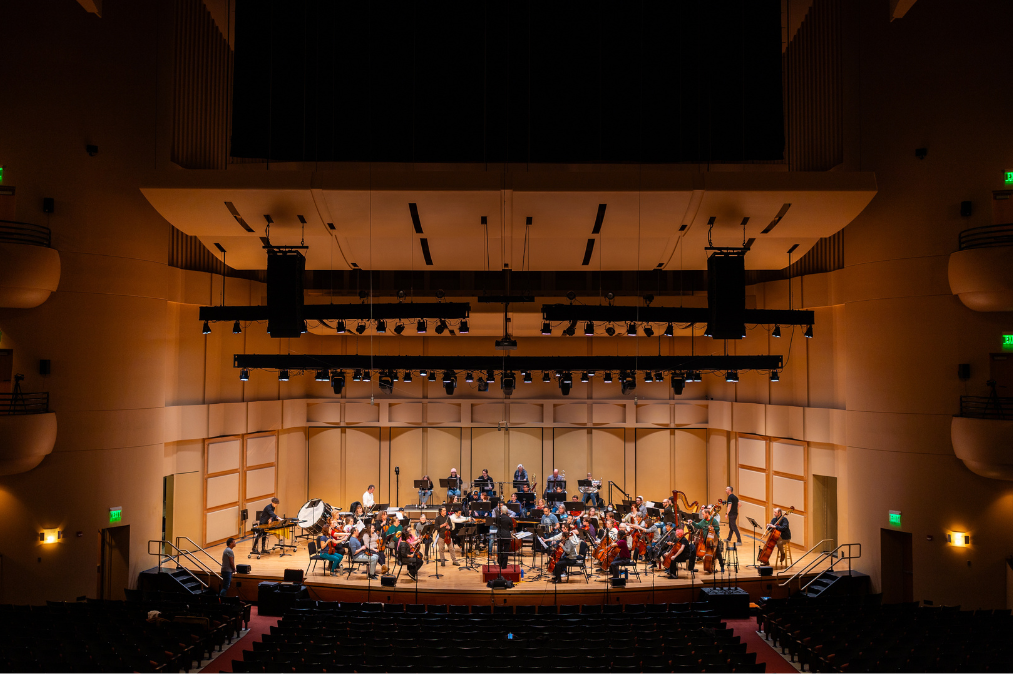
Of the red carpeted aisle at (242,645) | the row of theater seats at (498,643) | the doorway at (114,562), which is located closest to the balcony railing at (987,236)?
the row of theater seats at (498,643)

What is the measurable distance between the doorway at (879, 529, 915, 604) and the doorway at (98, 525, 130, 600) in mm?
16297

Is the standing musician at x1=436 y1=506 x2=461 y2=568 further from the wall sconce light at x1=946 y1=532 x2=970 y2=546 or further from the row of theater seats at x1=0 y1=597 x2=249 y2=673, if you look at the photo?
the wall sconce light at x1=946 y1=532 x2=970 y2=546

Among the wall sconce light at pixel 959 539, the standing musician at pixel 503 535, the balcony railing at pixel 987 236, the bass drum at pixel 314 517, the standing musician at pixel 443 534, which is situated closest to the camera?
the balcony railing at pixel 987 236

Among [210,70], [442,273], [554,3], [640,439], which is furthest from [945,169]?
[210,70]

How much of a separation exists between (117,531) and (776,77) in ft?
62.1

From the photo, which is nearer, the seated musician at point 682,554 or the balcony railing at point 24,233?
the balcony railing at point 24,233

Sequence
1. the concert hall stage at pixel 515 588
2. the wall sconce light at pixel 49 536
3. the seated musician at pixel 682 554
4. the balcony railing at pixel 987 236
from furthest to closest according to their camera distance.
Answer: the seated musician at pixel 682 554 → the concert hall stage at pixel 515 588 → the wall sconce light at pixel 49 536 → the balcony railing at pixel 987 236

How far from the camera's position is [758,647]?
35.6 feet

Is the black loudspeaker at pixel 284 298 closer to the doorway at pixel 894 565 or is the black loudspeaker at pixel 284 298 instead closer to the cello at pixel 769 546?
the cello at pixel 769 546

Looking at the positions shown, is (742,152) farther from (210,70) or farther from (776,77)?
(210,70)

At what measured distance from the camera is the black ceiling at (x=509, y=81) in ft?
48.9

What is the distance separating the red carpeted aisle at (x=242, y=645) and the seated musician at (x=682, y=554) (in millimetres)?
8516

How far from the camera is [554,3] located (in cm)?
1492

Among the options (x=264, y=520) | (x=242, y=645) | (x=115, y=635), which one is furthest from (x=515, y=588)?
(x=115, y=635)
